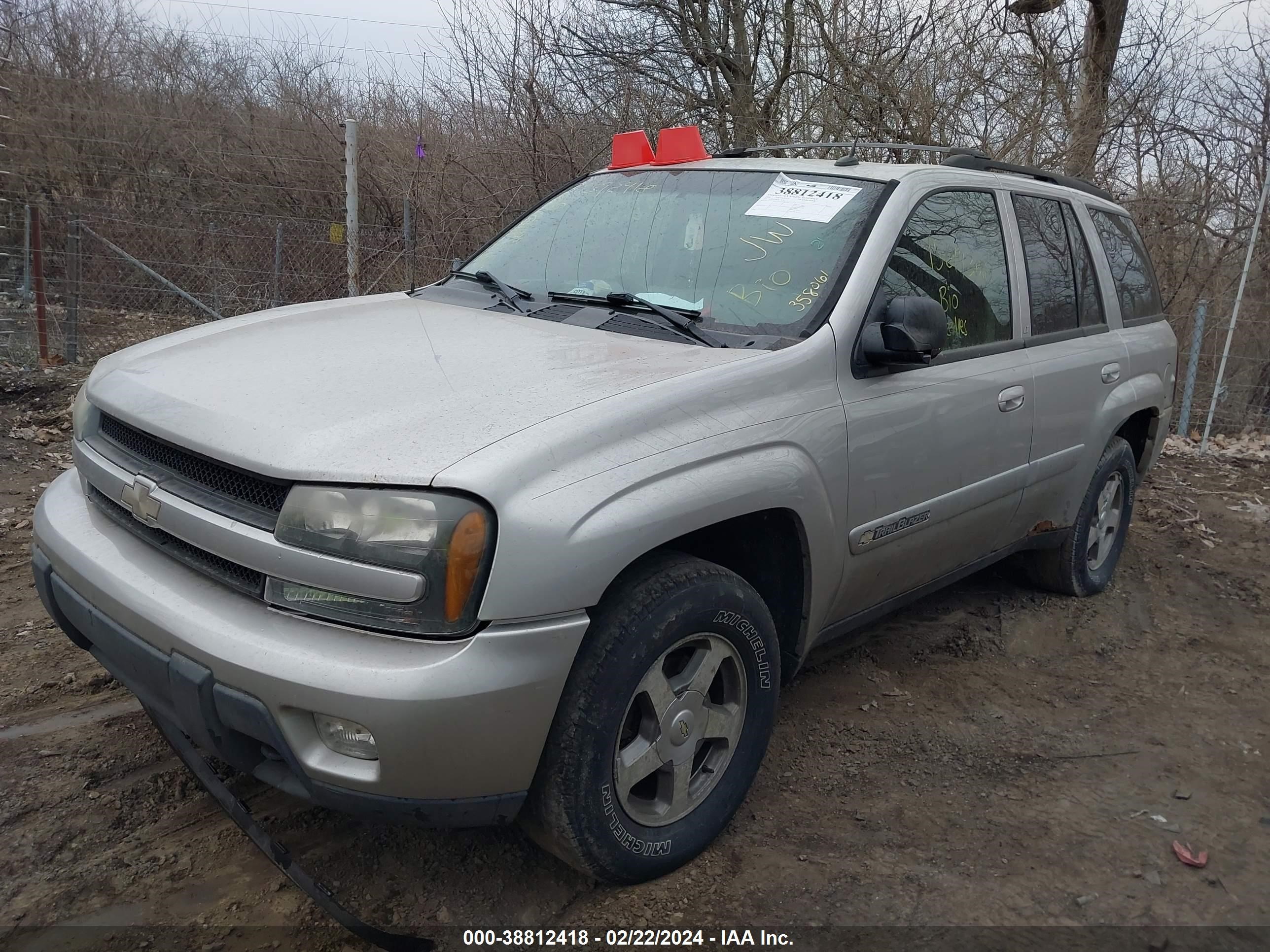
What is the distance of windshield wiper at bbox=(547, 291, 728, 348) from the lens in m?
2.79

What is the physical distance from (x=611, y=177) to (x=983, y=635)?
2.48 metres

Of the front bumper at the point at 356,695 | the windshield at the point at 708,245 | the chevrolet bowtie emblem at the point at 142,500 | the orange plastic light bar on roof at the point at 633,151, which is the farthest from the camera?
the orange plastic light bar on roof at the point at 633,151

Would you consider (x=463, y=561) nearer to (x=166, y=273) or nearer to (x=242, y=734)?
(x=242, y=734)

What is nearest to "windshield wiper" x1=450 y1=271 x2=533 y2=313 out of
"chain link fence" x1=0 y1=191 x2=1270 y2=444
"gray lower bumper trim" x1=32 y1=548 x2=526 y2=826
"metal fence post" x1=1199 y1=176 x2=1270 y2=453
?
"gray lower bumper trim" x1=32 y1=548 x2=526 y2=826

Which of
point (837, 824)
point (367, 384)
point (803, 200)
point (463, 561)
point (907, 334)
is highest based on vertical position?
point (803, 200)

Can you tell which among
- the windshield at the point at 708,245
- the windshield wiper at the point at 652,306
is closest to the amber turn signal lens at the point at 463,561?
the windshield wiper at the point at 652,306

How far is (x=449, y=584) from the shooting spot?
191 cm

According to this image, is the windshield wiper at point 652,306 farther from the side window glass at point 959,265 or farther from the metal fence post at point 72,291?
the metal fence post at point 72,291

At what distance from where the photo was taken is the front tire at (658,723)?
2.12 m

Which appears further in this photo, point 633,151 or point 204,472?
point 633,151

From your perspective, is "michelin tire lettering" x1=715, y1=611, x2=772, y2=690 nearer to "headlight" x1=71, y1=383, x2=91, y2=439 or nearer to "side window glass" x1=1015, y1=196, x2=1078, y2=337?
"headlight" x1=71, y1=383, x2=91, y2=439

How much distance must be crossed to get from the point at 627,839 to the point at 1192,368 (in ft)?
26.5

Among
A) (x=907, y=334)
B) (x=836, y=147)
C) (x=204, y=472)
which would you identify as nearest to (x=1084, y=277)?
(x=836, y=147)

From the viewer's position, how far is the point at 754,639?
8.33ft
